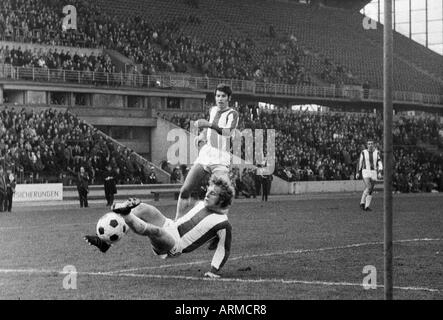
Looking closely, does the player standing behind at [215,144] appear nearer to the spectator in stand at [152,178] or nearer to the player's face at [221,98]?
the player's face at [221,98]

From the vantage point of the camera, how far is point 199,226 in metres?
10.5

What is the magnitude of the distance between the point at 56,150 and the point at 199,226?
84.5 ft

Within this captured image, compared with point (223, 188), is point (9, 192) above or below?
below

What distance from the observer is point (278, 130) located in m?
48.4

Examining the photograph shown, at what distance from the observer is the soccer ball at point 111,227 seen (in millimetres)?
9359

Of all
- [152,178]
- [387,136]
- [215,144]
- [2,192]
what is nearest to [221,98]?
[215,144]

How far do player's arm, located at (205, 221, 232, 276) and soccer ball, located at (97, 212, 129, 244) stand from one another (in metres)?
1.51

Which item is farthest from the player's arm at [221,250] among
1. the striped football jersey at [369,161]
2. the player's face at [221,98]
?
the striped football jersey at [369,161]

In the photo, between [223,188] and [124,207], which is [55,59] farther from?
[124,207]

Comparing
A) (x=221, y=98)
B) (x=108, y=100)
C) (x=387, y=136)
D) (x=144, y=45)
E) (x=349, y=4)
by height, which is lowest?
(x=387, y=136)

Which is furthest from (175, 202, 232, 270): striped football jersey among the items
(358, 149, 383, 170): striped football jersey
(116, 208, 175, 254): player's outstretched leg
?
(358, 149, 383, 170): striped football jersey

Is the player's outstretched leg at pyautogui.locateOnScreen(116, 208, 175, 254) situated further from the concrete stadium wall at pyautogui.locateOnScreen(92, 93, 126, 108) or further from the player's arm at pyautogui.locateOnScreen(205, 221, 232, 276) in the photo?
the concrete stadium wall at pyautogui.locateOnScreen(92, 93, 126, 108)
